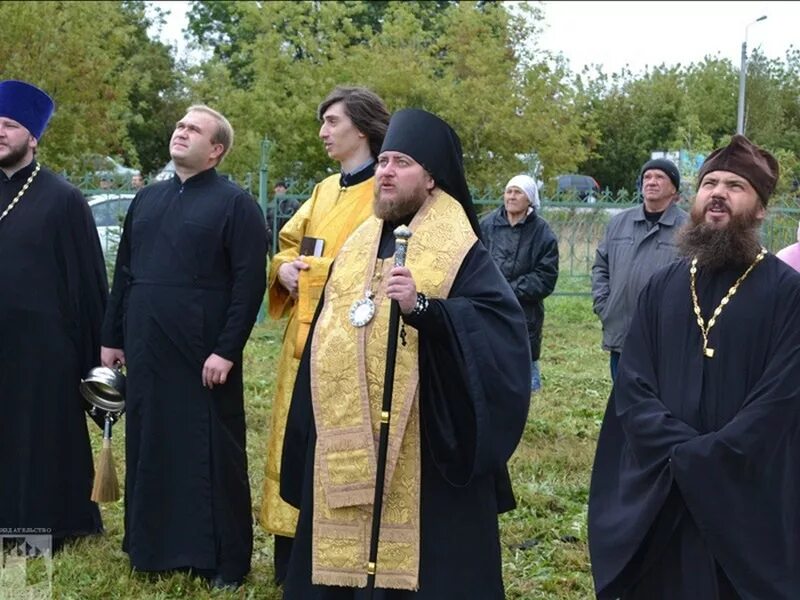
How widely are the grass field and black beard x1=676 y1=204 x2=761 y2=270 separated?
216 cm

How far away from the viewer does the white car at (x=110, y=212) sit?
42.6 ft

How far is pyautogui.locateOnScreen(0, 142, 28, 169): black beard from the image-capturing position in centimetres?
563

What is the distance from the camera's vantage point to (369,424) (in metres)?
3.99

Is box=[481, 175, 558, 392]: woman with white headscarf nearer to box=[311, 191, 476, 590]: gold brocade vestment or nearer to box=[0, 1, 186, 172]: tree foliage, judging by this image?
box=[311, 191, 476, 590]: gold brocade vestment

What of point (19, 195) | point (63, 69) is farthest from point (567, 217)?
point (19, 195)

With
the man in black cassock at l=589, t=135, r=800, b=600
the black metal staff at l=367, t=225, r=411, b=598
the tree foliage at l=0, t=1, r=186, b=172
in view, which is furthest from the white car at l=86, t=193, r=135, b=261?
the man in black cassock at l=589, t=135, r=800, b=600

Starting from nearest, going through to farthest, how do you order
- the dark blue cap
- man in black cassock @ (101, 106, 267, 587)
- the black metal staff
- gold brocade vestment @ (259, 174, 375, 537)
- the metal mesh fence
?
the black metal staff < gold brocade vestment @ (259, 174, 375, 537) < man in black cassock @ (101, 106, 267, 587) < the dark blue cap < the metal mesh fence

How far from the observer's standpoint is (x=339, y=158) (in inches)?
203

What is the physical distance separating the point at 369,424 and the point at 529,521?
2.66 m

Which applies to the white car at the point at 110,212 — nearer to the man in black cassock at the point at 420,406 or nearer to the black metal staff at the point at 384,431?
the man in black cassock at the point at 420,406

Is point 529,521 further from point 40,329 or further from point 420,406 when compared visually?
point 40,329

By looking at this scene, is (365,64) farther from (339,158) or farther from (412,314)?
(412,314)

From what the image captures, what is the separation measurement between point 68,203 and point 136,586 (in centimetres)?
199

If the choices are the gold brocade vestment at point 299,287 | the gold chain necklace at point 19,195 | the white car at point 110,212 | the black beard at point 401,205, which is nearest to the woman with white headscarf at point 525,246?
the gold brocade vestment at point 299,287
